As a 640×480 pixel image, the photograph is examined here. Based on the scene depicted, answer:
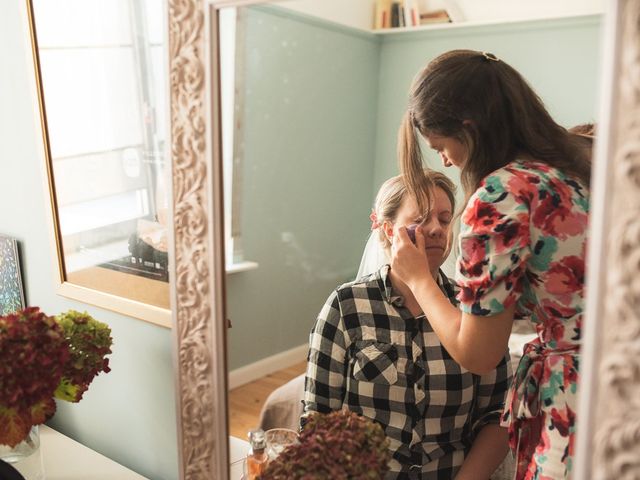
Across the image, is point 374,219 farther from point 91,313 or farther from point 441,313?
point 91,313

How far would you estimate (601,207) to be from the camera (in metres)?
0.64

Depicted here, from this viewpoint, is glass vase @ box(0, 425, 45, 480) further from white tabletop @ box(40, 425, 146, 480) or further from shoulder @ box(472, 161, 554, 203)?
shoulder @ box(472, 161, 554, 203)

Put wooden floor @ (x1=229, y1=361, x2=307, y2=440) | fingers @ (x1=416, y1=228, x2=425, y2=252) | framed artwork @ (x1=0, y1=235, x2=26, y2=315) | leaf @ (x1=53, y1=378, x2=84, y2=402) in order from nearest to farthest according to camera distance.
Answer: fingers @ (x1=416, y1=228, x2=425, y2=252) → wooden floor @ (x1=229, y1=361, x2=307, y2=440) → leaf @ (x1=53, y1=378, x2=84, y2=402) → framed artwork @ (x1=0, y1=235, x2=26, y2=315)

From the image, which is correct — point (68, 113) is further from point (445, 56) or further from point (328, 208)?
point (445, 56)

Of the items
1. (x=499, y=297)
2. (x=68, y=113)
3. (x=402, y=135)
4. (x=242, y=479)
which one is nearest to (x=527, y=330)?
(x=499, y=297)

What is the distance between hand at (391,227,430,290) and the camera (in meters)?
0.83

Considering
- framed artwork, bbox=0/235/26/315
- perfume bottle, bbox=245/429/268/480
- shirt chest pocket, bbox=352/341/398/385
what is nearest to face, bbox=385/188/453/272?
shirt chest pocket, bbox=352/341/398/385

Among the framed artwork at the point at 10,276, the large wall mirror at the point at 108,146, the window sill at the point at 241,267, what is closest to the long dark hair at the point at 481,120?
the window sill at the point at 241,267

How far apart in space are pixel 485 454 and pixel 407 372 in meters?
0.15

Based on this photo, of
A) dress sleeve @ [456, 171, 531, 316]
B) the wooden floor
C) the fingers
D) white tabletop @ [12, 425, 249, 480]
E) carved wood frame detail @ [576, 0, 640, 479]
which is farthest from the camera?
white tabletop @ [12, 425, 249, 480]

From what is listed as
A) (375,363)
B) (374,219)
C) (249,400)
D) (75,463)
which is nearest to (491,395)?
(375,363)

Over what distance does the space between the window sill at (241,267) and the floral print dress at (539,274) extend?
0.34m

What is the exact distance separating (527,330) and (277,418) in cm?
42

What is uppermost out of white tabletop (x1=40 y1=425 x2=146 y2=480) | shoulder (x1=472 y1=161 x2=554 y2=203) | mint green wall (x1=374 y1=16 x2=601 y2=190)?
mint green wall (x1=374 y1=16 x2=601 y2=190)
